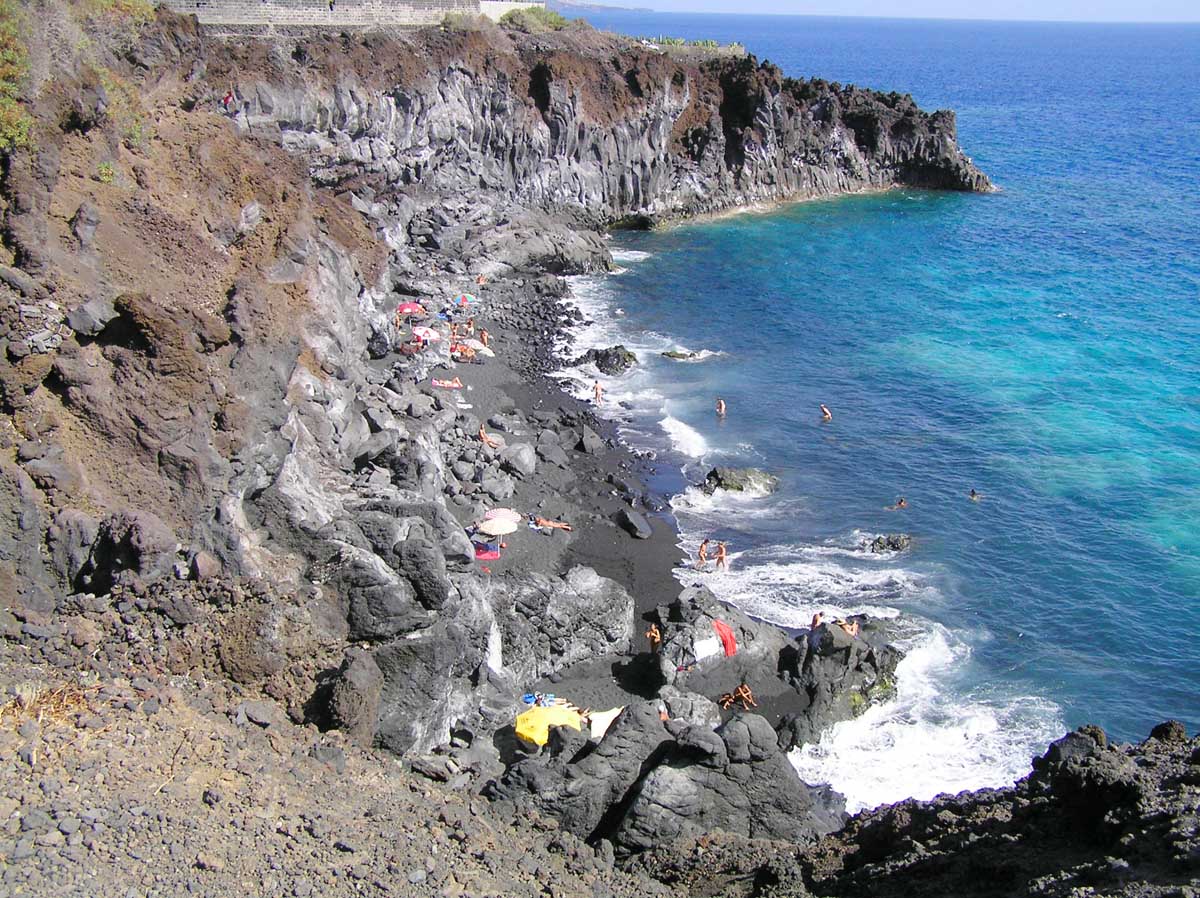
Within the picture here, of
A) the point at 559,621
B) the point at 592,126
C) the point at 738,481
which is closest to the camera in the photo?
the point at 559,621

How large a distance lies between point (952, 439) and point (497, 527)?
2430 centimetres

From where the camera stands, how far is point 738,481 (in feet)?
130

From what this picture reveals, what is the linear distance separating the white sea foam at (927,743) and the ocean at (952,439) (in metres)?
0.08

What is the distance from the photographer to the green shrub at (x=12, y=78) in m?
24.5

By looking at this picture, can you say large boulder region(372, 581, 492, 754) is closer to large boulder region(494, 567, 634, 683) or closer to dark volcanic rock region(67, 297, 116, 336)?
large boulder region(494, 567, 634, 683)

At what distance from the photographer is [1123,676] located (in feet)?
97.0

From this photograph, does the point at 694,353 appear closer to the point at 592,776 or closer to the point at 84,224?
the point at 84,224

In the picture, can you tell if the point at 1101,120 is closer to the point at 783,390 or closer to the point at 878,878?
the point at 783,390

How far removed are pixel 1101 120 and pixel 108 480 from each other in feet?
523

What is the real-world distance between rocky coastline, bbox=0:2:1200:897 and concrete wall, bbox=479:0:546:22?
48781 mm

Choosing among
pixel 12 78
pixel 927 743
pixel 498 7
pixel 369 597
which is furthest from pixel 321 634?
pixel 498 7

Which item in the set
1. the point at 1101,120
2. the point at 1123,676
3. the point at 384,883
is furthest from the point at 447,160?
the point at 1101,120

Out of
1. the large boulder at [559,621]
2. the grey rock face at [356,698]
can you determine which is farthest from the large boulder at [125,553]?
the large boulder at [559,621]

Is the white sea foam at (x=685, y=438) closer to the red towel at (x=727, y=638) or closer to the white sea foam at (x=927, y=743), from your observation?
the red towel at (x=727, y=638)
